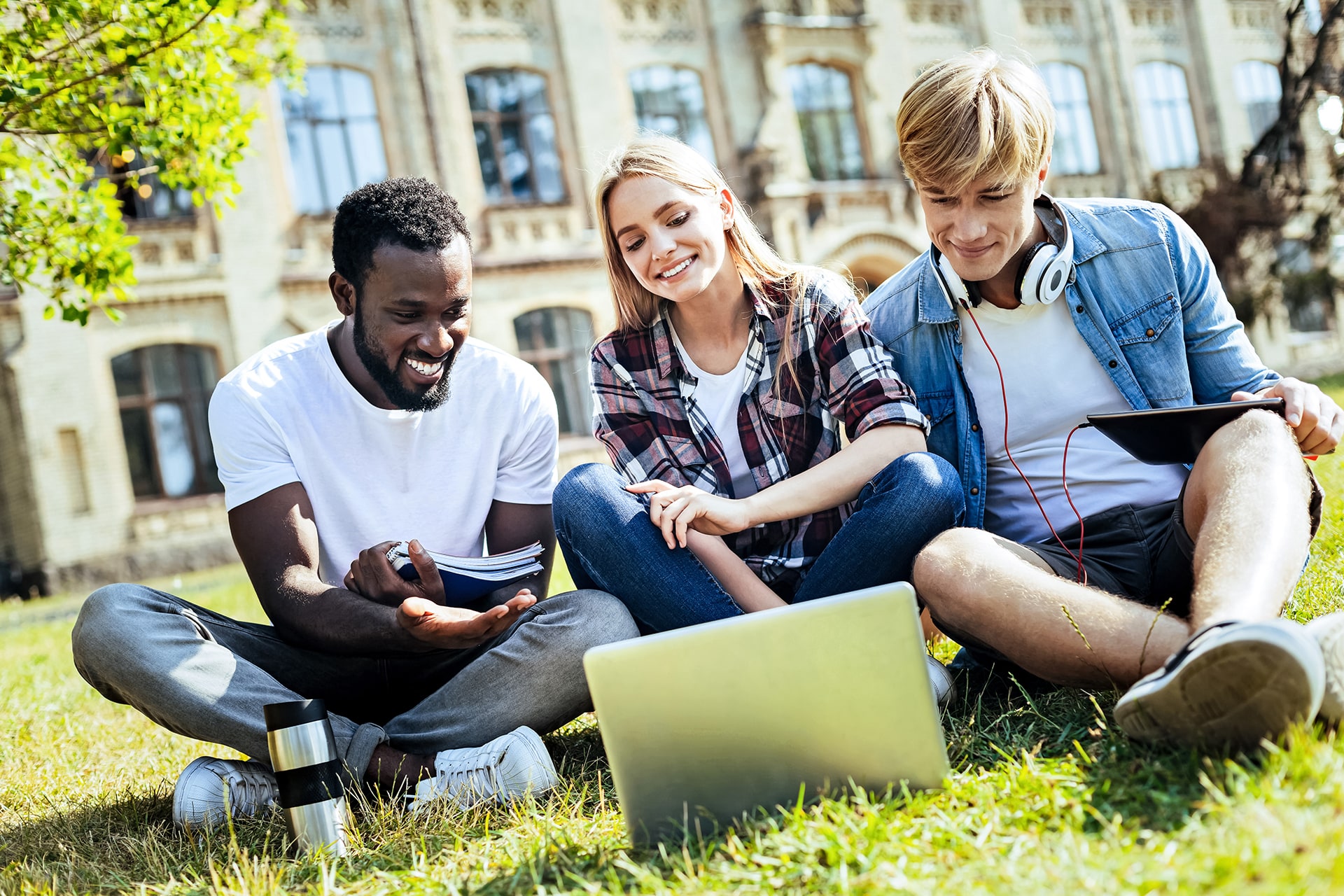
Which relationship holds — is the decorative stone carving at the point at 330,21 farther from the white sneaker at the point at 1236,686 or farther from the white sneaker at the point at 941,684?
the white sneaker at the point at 1236,686

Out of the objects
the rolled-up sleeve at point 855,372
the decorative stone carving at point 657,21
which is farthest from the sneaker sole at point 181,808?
the decorative stone carving at point 657,21

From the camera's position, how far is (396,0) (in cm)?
1537

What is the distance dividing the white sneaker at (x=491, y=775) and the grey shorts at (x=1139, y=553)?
4.03 feet

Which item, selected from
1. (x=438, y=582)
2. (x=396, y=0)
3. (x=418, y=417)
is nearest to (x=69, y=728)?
(x=418, y=417)

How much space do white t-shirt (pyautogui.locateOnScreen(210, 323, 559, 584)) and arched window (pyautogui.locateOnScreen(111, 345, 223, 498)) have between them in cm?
1188

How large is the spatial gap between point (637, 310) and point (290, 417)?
99 cm

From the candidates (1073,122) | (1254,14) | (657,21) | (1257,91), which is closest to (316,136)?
(657,21)

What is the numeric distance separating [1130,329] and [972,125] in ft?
2.27

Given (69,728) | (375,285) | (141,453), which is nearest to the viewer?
(375,285)

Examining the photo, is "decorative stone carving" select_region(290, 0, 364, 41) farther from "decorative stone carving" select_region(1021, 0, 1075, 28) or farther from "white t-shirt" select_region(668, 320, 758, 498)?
"white t-shirt" select_region(668, 320, 758, 498)

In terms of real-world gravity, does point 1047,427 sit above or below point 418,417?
below

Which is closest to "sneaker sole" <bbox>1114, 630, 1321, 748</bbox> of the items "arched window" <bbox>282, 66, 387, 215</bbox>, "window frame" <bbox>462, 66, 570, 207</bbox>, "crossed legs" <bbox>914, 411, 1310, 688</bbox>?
"crossed legs" <bbox>914, 411, 1310, 688</bbox>

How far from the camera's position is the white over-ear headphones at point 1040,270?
9.25 ft

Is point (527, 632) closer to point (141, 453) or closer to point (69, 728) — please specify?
point (69, 728)
